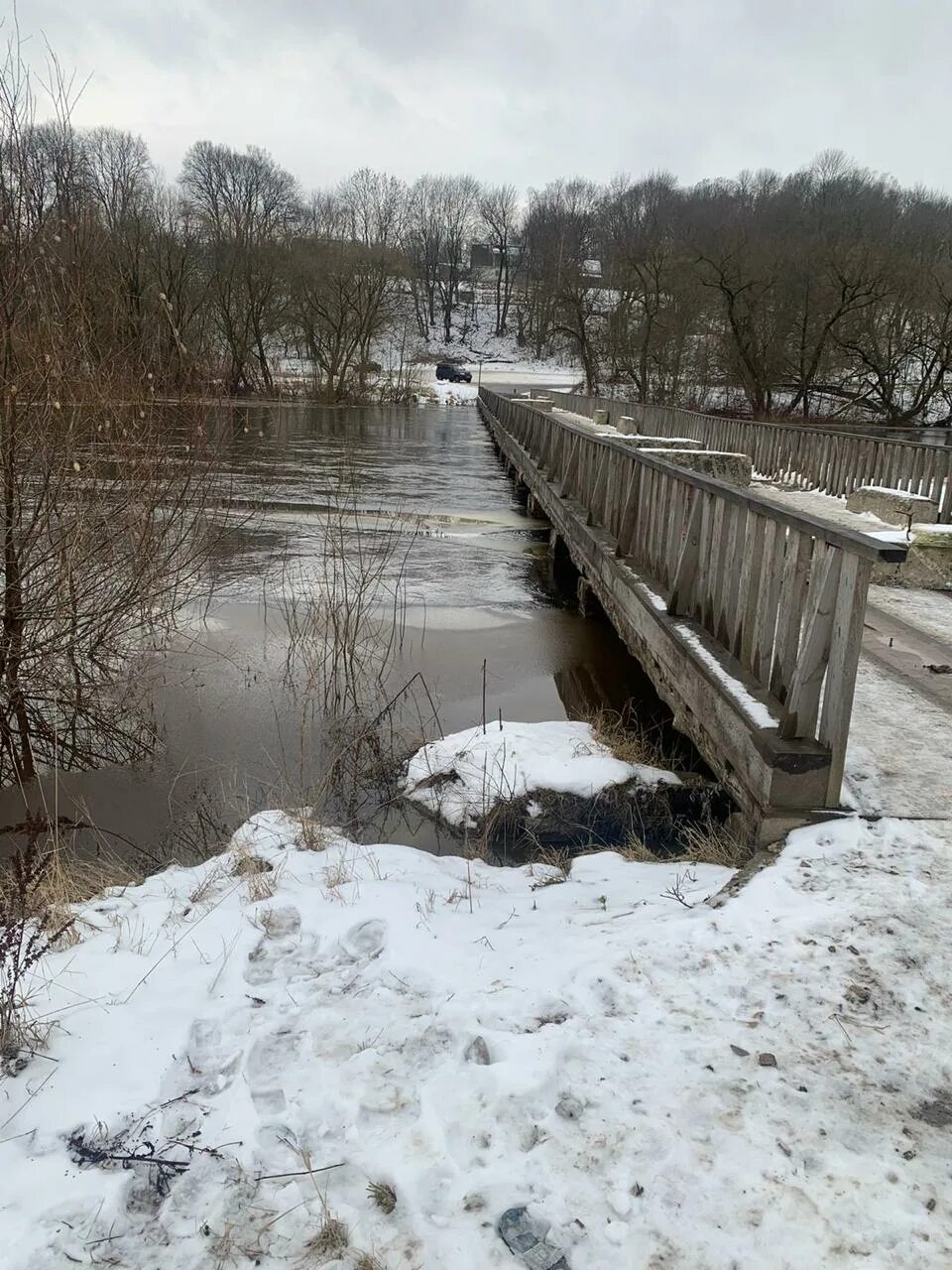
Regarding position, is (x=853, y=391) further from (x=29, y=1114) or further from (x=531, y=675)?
(x=29, y=1114)

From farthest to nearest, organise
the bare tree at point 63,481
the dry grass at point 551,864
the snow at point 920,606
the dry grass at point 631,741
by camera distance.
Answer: the snow at point 920,606 → the dry grass at point 631,741 → the bare tree at point 63,481 → the dry grass at point 551,864

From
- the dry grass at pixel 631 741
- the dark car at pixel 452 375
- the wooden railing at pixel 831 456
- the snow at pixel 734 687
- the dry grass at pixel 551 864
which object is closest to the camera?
the snow at pixel 734 687

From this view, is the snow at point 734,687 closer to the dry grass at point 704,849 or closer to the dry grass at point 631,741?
the dry grass at point 704,849

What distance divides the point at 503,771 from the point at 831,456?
11.3 meters

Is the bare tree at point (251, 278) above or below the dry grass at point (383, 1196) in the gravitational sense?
above

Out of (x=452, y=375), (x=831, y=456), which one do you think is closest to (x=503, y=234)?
(x=452, y=375)

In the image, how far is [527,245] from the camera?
93625 mm

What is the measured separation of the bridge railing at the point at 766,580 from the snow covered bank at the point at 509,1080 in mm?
674

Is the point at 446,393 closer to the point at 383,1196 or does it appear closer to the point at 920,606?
the point at 920,606

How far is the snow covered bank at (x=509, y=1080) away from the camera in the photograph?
2.11 m

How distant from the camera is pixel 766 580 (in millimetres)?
4582

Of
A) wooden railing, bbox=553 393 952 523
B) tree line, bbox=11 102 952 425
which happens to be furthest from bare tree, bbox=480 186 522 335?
wooden railing, bbox=553 393 952 523

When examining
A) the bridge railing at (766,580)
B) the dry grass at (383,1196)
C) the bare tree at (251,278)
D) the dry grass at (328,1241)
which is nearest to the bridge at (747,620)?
the bridge railing at (766,580)

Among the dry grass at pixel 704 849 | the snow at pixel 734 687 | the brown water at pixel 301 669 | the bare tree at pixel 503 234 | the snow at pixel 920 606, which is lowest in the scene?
the brown water at pixel 301 669
